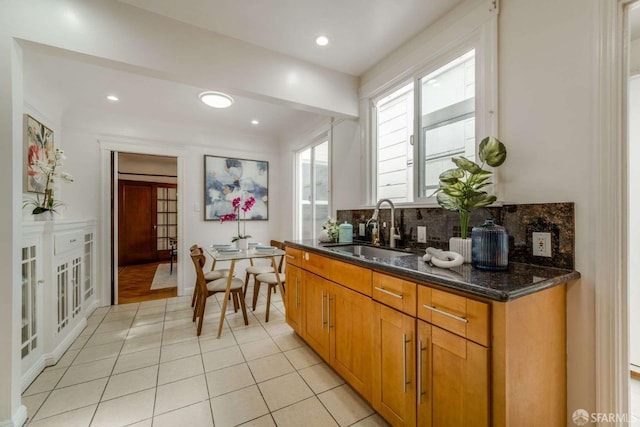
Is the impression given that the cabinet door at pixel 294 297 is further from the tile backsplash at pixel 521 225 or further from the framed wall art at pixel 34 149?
the framed wall art at pixel 34 149

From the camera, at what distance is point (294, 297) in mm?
2416

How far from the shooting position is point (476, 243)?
1314 mm

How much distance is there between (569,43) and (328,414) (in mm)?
2348

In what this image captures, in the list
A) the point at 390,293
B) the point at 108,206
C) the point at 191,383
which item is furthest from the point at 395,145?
the point at 108,206

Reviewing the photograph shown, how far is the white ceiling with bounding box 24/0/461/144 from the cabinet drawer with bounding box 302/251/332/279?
5.69 feet

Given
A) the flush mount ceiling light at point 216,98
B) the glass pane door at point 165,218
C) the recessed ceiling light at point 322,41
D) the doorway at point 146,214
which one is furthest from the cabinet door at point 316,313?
the glass pane door at point 165,218

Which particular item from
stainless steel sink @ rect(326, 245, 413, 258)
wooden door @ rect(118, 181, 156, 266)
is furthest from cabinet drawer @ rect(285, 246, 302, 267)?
wooden door @ rect(118, 181, 156, 266)

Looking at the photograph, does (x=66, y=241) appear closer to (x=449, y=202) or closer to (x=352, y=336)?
(x=352, y=336)

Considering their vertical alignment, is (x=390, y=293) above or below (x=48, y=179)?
below

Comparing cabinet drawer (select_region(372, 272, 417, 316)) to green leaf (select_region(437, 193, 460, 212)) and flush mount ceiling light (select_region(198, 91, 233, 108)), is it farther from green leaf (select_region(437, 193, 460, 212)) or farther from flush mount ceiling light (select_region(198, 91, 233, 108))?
flush mount ceiling light (select_region(198, 91, 233, 108))

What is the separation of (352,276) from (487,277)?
745 millimetres

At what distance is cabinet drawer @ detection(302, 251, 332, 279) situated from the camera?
1.89 meters

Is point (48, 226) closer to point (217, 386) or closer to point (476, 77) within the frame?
point (217, 386)

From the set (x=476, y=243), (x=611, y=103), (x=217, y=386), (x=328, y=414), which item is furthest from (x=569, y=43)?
(x=217, y=386)
